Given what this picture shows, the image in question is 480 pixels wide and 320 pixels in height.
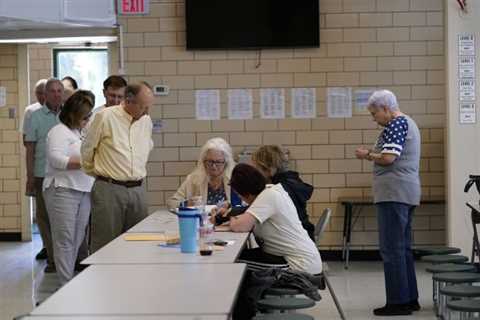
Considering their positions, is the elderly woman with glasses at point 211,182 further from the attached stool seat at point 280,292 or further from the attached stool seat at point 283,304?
the attached stool seat at point 283,304

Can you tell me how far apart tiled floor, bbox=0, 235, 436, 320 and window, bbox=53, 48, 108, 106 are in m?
3.28

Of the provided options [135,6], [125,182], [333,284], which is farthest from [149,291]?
[135,6]

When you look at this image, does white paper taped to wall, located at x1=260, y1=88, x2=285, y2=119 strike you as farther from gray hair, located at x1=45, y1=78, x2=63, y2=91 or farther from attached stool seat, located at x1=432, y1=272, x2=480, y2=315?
attached stool seat, located at x1=432, y1=272, x2=480, y2=315

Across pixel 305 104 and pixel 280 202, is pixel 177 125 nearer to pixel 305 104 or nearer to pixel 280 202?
pixel 305 104

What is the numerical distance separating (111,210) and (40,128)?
2428mm

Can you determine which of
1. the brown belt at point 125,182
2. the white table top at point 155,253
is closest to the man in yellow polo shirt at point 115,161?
the brown belt at point 125,182

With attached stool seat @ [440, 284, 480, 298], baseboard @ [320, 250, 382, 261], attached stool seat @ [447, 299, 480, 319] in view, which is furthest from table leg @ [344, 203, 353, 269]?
attached stool seat @ [447, 299, 480, 319]

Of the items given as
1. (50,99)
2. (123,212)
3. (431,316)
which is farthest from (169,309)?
(50,99)

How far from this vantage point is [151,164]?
29.6 ft

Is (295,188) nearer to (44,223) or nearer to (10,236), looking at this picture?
(44,223)

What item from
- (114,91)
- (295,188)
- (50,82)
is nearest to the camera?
(295,188)

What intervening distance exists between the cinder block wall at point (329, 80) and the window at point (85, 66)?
336cm

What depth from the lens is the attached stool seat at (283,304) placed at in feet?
14.9

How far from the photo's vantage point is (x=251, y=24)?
880cm
